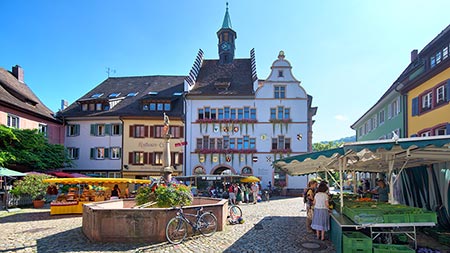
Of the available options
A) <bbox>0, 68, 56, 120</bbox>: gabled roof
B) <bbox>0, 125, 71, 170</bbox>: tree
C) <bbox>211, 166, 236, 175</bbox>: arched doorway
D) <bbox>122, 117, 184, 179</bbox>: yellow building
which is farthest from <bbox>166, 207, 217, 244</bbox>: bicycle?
Result: <bbox>122, 117, 184, 179</bbox>: yellow building

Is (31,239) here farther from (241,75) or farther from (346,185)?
(346,185)

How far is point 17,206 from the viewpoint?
2103 cm

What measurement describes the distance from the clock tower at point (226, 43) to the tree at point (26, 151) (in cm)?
1994

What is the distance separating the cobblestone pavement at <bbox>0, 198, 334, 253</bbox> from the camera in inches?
372

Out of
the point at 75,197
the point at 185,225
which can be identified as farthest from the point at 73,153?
the point at 185,225

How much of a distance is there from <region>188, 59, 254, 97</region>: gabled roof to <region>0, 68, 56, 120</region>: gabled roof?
13736 millimetres

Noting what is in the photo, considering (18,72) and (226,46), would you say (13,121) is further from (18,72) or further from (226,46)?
(226,46)

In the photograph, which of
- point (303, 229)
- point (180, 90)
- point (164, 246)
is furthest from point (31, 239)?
point (180, 90)

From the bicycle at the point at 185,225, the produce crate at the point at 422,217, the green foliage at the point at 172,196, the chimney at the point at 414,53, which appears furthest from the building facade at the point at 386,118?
the green foliage at the point at 172,196

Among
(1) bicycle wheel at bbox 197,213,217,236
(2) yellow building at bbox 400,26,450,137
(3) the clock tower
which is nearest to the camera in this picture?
(1) bicycle wheel at bbox 197,213,217,236

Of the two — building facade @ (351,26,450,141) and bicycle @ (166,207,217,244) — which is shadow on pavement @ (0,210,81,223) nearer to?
bicycle @ (166,207,217,244)

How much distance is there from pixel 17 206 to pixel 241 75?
24.2 meters

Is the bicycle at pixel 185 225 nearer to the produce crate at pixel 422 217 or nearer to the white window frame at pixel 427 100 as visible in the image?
the produce crate at pixel 422 217

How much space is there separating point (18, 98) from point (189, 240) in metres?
26.8
